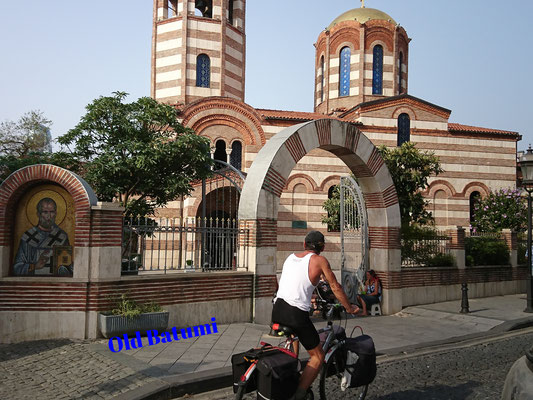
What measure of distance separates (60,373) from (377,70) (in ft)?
87.9

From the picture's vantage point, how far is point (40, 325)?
8.16 m

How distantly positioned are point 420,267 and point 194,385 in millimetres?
9494

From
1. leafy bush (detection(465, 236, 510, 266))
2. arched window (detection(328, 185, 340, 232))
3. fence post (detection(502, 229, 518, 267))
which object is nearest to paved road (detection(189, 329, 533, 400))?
leafy bush (detection(465, 236, 510, 266))

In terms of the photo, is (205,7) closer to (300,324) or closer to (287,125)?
(287,125)

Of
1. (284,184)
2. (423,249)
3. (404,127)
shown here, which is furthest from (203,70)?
(284,184)

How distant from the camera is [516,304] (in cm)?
1438

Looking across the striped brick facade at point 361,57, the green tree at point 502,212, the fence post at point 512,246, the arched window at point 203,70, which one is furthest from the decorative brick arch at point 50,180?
the striped brick facade at point 361,57

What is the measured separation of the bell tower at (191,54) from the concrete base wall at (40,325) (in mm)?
16035

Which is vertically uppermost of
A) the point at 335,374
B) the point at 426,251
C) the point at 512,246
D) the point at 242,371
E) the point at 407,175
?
the point at 407,175

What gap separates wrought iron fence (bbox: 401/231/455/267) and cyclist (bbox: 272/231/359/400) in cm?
1005

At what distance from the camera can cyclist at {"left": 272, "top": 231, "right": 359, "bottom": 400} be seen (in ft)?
15.9

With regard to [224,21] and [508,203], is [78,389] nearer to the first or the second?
[224,21]

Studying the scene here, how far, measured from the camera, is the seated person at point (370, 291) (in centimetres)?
1224

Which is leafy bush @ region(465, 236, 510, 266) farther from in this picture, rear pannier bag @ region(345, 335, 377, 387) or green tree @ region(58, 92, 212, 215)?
rear pannier bag @ region(345, 335, 377, 387)
